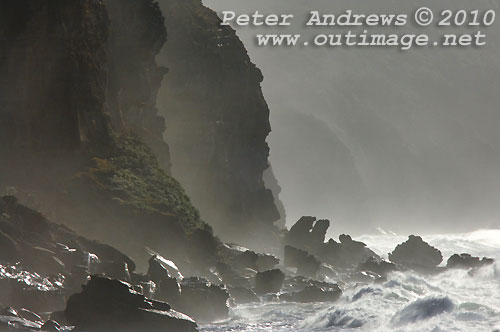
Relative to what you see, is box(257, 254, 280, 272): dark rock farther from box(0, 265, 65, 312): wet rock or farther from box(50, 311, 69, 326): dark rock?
box(50, 311, 69, 326): dark rock

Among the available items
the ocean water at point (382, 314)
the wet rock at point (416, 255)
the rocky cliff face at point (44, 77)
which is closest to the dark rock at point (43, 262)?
the ocean water at point (382, 314)

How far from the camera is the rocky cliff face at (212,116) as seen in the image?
82.0 metres

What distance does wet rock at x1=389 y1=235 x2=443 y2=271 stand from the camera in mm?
87125

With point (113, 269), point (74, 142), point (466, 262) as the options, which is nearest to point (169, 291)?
point (113, 269)

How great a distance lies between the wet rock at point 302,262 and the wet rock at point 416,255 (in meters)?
A: 21.4

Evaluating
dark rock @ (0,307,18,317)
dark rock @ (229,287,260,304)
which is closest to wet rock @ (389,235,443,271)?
dark rock @ (229,287,260,304)

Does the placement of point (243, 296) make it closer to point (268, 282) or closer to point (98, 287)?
point (268, 282)

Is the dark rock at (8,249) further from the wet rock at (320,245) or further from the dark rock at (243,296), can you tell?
the wet rock at (320,245)

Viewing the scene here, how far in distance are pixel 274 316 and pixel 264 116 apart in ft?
188

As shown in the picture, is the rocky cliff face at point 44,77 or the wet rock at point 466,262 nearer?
the rocky cliff face at point 44,77

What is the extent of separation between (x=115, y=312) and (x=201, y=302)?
11062 millimetres

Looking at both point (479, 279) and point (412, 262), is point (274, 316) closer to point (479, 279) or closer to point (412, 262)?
point (479, 279)

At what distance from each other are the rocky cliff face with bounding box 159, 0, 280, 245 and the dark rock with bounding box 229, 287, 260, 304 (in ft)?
108

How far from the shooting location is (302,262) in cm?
6806
